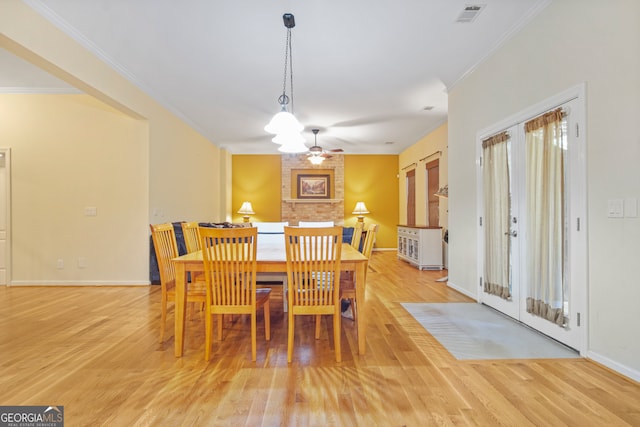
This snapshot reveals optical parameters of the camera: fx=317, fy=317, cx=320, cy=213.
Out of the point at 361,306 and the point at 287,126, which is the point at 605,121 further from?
the point at 287,126

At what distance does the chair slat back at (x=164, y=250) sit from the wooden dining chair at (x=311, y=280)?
1093 mm

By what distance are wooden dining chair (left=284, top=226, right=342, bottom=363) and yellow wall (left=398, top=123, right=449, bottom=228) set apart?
3942mm

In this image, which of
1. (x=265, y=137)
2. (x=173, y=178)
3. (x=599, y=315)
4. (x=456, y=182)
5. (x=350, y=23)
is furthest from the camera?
(x=265, y=137)

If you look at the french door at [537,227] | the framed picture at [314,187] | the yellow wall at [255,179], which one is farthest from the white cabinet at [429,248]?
the yellow wall at [255,179]

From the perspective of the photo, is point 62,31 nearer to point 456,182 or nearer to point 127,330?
point 127,330

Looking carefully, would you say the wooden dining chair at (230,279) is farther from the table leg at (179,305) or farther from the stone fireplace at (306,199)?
the stone fireplace at (306,199)

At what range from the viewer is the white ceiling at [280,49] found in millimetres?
2795

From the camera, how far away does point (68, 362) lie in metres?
2.26

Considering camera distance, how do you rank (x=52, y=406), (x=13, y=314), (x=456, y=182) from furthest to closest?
(x=456, y=182) → (x=13, y=314) → (x=52, y=406)

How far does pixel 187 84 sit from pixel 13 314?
3.36 meters

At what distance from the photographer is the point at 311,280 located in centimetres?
224

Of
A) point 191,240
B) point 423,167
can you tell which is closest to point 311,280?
point 191,240

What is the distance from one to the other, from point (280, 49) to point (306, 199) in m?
5.72

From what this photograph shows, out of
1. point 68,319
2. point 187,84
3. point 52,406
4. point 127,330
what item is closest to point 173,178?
point 187,84
